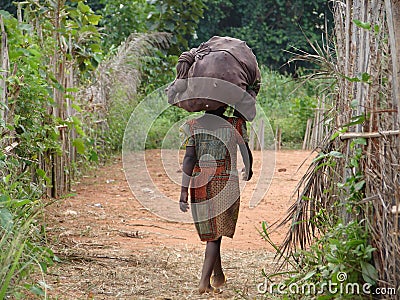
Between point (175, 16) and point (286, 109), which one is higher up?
point (175, 16)

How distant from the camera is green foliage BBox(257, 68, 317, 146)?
17.4 m

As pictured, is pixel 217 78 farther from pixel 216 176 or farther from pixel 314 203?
pixel 314 203

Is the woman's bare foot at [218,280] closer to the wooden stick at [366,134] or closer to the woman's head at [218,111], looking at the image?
the woman's head at [218,111]

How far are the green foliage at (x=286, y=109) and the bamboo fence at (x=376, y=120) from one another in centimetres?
1260

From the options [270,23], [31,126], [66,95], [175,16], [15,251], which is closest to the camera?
[15,251]

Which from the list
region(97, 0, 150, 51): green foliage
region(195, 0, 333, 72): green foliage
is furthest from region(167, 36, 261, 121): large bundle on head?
region(195, 0, 333, 72): green foliage

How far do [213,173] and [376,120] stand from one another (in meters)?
1.37

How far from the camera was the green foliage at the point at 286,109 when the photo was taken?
57.2 ft

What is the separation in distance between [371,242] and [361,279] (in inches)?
7.5

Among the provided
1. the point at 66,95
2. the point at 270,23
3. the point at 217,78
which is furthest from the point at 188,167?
the point at 270,23

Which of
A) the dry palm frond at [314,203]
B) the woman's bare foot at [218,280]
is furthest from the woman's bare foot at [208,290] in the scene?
the dry palm frond at [314,203]

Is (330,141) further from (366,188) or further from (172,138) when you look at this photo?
(172,138)

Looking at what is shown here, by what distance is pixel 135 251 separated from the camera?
5.29 m

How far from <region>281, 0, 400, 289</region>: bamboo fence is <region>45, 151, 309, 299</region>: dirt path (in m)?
1.04
